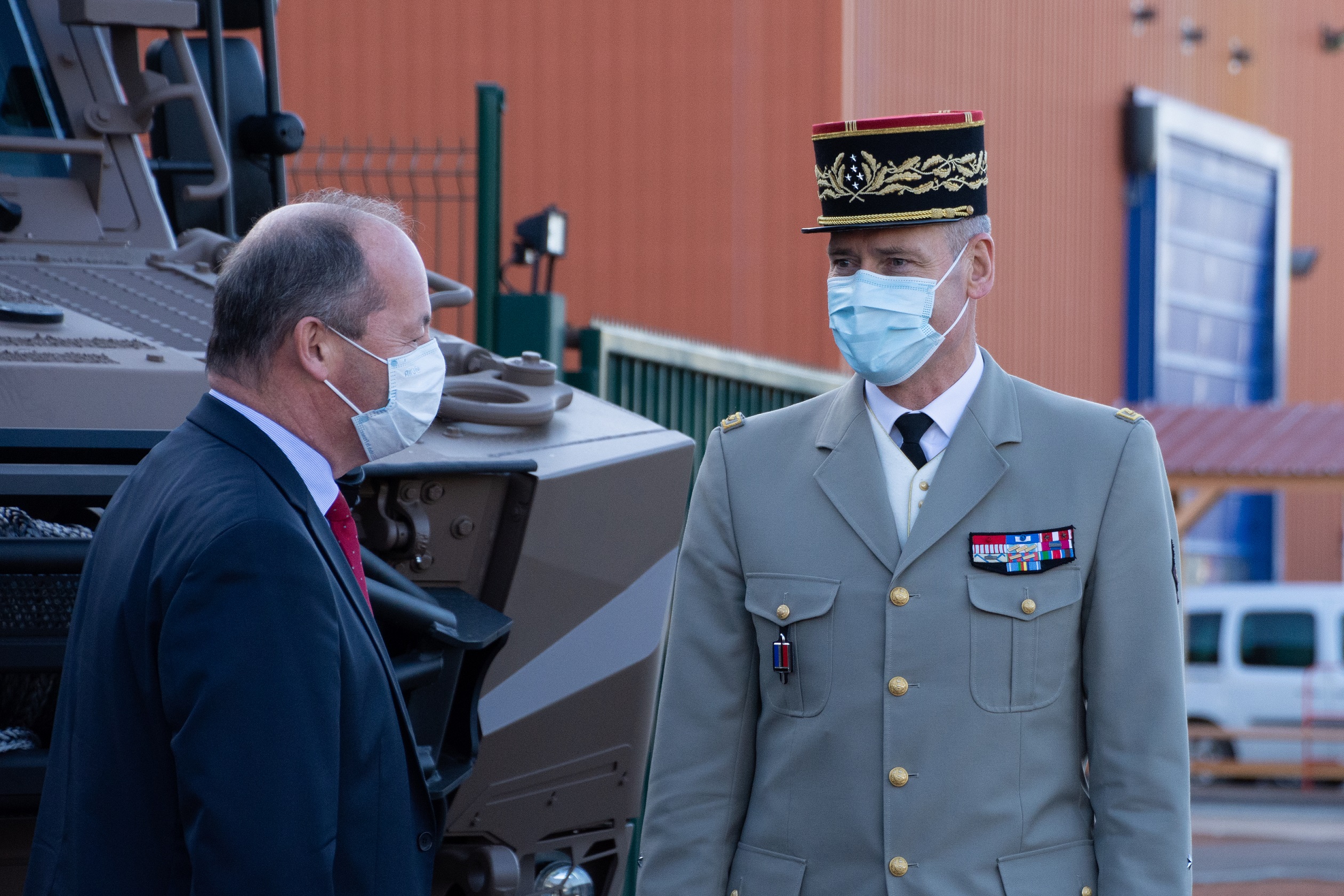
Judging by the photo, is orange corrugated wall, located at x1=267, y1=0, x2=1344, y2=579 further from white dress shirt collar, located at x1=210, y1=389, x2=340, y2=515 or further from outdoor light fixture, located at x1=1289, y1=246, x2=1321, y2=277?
white dress shirt collar, located at x1=210, y1=389, x2=340, y2=515

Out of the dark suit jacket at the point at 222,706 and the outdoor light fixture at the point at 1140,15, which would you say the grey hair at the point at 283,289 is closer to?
the dark suit jacket at the point at 222,706

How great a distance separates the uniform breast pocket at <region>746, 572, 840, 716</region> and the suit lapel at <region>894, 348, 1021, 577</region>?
0.41 feet

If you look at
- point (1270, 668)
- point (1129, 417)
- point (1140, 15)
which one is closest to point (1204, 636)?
point (1270, 668)

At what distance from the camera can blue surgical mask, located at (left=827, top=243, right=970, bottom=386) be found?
2.51 metres

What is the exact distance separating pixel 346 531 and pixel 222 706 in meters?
0.53

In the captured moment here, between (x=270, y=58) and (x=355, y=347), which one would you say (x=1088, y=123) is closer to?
(x=270, y=58)

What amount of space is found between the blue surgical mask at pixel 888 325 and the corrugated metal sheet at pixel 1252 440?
37.7 ft

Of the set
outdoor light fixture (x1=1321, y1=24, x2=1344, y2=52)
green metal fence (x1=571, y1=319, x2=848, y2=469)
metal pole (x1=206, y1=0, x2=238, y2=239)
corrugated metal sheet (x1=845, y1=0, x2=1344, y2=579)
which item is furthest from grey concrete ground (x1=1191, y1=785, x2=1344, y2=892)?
outdoor light fixture (x1=1321, y1=24, x2=1344, y2=52)

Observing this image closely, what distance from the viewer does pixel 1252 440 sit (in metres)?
14.3

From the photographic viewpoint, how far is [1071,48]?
20047 millimetres

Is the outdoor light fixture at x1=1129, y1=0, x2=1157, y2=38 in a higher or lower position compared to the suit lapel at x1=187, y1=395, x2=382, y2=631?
higher

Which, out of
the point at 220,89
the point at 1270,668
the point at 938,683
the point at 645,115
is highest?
the point at 645,115

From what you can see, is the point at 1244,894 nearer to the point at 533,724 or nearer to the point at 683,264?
the point at 533,724

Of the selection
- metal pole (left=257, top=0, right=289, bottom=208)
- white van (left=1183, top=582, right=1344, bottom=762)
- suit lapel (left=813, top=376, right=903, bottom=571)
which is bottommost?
white van (left=1183, top=582, right=1344, bottom=762)
